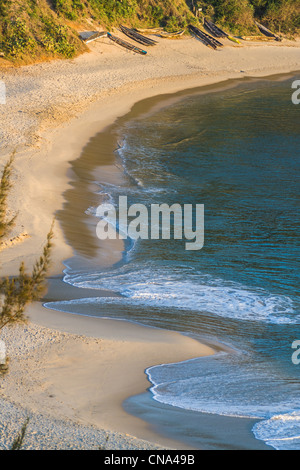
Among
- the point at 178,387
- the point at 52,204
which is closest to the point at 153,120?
the point at 52,204

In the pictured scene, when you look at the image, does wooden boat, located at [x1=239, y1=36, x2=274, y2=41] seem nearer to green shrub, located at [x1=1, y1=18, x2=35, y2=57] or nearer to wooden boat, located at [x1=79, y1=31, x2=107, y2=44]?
wooden boat, located at [x1=79, y1=31, x2=107, y2=44]

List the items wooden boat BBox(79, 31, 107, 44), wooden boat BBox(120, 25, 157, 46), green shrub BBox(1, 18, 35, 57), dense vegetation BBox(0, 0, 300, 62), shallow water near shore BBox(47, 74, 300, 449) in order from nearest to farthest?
shallow water near shore BBox(47, 74, 300, 449)
green shrub BBox(1, 18, 35, 57)
dense vegetation BBox(0, 0, 300, 62)
wooden boat BBox(79, 31, 107, 44)
wooden boat BBox(120, 25, 157, 46)

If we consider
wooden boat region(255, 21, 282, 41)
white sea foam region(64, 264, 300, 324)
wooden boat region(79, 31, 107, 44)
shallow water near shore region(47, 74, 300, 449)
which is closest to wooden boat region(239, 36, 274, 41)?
wooden boat region(255, 21, 282, 41)

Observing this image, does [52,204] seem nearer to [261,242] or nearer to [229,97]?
[261,242]

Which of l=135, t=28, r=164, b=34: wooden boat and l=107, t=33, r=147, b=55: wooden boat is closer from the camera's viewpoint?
l=107, t=33, r=147, b=55: wooden boat
